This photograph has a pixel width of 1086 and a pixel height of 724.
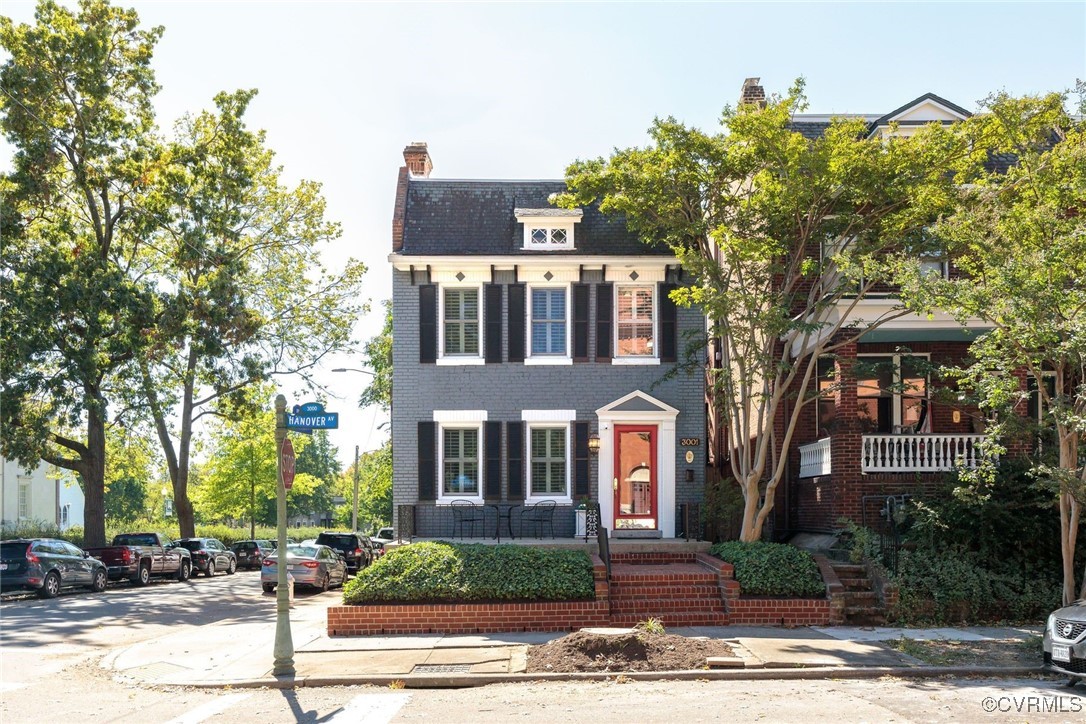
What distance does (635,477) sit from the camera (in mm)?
22547

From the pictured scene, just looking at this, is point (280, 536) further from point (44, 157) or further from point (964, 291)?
point (44, 157)

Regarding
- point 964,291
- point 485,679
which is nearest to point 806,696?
point 485,679

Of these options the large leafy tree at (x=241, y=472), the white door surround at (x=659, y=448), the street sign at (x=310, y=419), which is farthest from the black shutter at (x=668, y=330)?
the large leafy tree at (x=241, y=472)

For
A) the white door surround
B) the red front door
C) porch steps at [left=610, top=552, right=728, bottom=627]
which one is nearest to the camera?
porch steps at [left=610, top=552, right=728, bottom=627]

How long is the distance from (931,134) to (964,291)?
4396 millimetres

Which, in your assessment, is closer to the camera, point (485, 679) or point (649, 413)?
point (485, 679)

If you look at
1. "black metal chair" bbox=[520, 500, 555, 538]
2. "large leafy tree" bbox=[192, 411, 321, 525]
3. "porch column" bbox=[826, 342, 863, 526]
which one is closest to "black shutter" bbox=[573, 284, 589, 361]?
Answer: "black metal chair" bbox=[520, 500, 555, 538]

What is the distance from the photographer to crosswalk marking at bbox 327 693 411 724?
34.5 feet

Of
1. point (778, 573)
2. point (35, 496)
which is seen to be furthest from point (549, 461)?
point (35, 496)

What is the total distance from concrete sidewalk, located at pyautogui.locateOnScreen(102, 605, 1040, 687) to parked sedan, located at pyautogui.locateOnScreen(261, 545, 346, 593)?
964cm

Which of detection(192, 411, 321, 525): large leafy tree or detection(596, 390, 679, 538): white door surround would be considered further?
detection(192, 411, 321, 525): large leafy tree

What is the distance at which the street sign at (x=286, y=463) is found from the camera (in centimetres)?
1366

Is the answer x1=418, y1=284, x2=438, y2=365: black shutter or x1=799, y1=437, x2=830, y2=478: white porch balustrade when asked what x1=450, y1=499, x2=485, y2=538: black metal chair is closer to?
x1=418, y1=284, x2=438, y2=365: black shutter

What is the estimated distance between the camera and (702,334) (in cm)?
2209
